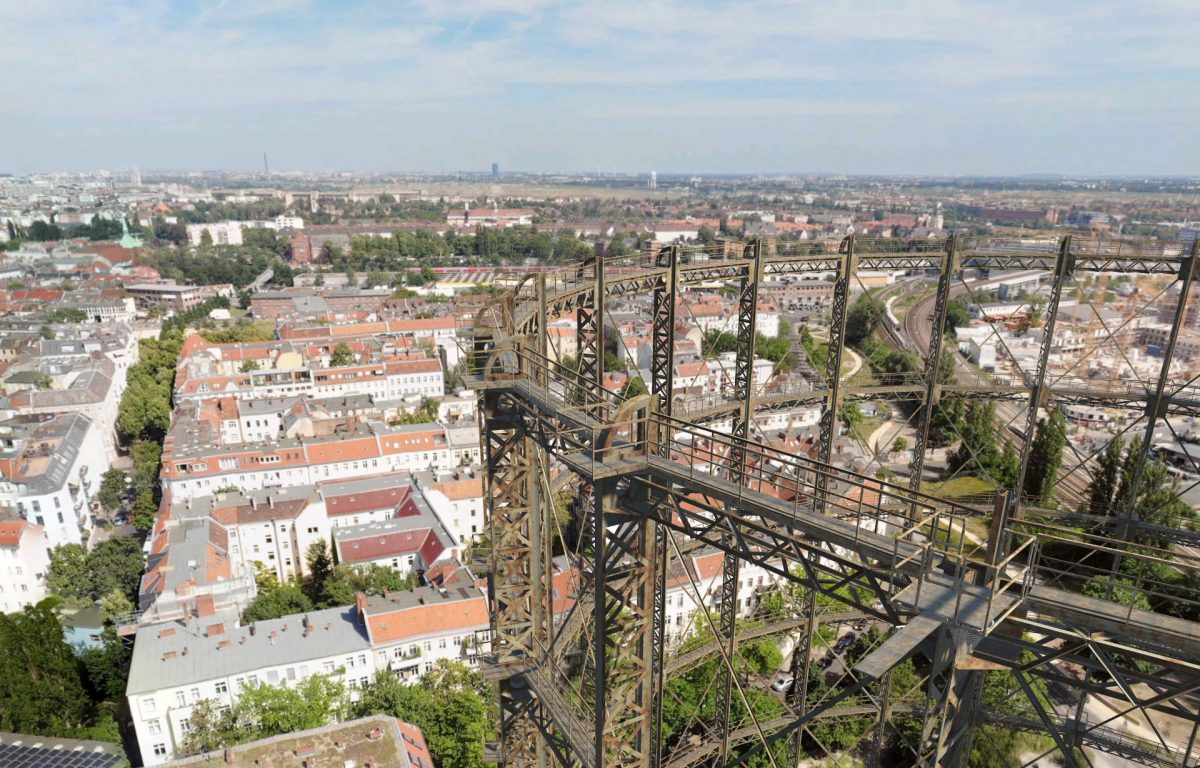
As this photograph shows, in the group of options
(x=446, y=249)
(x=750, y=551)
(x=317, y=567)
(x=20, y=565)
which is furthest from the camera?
(x=446, y=249)

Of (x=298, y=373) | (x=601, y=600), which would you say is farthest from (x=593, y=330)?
(x=298, y=373)

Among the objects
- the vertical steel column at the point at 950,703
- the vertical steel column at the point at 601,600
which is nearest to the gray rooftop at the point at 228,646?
the vertical steel column at the point at 601,600

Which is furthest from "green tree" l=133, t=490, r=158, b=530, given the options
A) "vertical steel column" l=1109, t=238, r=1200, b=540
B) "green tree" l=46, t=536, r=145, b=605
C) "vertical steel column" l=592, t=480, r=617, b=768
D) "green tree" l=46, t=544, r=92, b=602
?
"vertical steel column" l=1109, t=238, r=1200, b=540

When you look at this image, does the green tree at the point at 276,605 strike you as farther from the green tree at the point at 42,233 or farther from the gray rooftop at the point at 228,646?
the green tree at the point at 42,233

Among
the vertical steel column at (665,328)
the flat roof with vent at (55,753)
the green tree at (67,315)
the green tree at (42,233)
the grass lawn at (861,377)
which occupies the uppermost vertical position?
the vertical steel column at (665,328)

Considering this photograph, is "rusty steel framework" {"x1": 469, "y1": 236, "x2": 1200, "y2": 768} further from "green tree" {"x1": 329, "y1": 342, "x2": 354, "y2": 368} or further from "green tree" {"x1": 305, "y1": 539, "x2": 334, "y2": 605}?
"green tree" {"x1": 329, "y1": 342, "x2": 354, "y2": 368}

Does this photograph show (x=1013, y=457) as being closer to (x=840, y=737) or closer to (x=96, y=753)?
(x=840, y=737)

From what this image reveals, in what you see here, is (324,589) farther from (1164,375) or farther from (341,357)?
(341,357)
